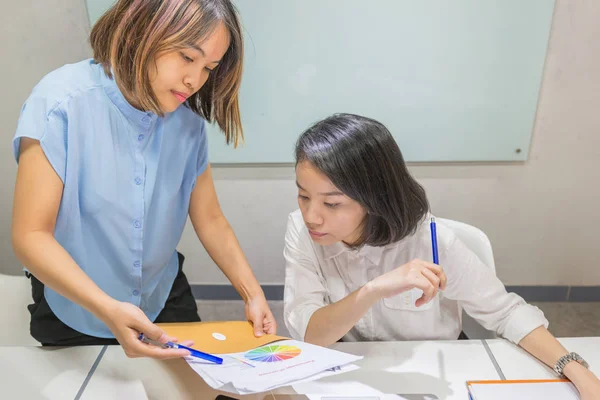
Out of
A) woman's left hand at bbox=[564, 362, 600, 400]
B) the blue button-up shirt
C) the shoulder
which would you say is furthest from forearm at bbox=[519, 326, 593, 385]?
the shoulder

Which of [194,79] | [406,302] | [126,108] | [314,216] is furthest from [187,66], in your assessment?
[406,302]

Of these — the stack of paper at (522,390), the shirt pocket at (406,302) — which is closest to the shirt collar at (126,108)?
the shirt pocket at (406,302)

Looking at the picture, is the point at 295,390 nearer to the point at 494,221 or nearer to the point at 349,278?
the point at 349,278

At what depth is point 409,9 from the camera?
6.08 feet

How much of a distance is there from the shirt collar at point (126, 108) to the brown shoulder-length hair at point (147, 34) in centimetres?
2

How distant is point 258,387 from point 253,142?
1447 millimetres

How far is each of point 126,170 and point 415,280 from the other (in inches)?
25.4

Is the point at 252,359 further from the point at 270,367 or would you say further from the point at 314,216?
the point at 314,216

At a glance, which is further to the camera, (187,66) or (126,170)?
(126,170)

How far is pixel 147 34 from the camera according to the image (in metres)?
0.86

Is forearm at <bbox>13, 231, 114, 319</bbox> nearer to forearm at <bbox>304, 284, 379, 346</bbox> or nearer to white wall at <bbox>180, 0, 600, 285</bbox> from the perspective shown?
forearm at <bbox>304, 284, 379, 346</bbox>

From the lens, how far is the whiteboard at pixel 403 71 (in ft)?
6.11

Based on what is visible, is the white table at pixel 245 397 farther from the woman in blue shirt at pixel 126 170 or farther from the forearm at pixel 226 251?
the forearm at pixel 226 251

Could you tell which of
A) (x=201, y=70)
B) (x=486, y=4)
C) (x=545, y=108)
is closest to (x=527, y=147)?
(x=545, y=108)
